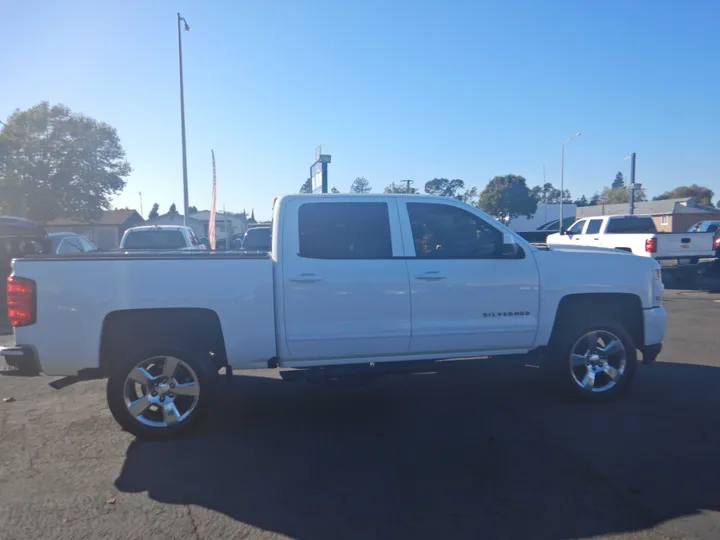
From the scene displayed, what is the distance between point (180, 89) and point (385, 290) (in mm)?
22251

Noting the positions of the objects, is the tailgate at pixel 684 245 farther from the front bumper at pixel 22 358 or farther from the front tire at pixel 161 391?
the front bumper at pixel 22 358

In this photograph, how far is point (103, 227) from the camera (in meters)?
49.9

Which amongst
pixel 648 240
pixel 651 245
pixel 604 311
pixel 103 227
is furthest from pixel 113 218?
pixel 604 311

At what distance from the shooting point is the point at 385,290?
5238 millimetres

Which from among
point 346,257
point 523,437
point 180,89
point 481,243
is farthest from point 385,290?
point 180,89

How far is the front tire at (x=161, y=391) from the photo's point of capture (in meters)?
4.84

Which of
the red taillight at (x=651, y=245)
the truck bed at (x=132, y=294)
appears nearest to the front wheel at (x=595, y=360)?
the truck bed at (x=132, y=294)

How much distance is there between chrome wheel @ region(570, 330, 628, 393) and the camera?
5820 mm

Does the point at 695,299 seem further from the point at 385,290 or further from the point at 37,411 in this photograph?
the point at 37,411

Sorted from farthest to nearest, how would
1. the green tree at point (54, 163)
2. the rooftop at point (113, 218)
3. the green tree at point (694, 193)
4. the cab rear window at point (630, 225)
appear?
the green tree at point (694, 193) < the rooftop at point (113, 218) < the green tree at point (54, 163) < the cab rear window at point (630, 225)

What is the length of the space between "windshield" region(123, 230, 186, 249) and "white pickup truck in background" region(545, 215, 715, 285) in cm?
974

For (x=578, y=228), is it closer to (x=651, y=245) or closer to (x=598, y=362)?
(x=651, y=245)

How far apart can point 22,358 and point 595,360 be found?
206 inches

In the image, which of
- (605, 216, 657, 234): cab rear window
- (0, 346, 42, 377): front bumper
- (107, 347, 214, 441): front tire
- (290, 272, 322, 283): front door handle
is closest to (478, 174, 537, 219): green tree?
(605, 216, 657, 234): cab rear window
